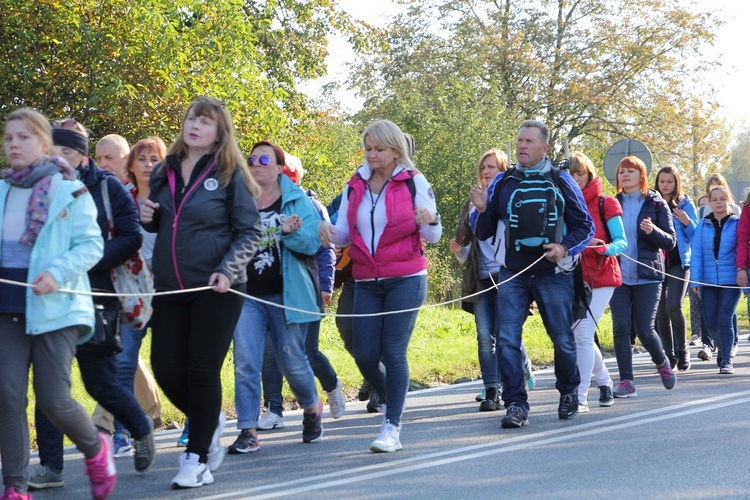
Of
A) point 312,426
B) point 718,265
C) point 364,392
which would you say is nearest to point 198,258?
point 312,426

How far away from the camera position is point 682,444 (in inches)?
282

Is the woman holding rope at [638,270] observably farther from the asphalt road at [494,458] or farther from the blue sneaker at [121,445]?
the blue sneaker at [121,445]

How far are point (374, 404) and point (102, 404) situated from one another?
11.0 ft

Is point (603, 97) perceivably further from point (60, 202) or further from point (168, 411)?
point (60, 202)

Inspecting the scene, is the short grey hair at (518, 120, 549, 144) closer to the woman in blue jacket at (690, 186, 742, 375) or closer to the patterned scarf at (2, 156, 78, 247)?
the patterned scarf at (2, 156, 78, 247)

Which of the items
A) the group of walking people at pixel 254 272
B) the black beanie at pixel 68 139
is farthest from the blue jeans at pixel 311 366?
the black beanie at pixel 68 139

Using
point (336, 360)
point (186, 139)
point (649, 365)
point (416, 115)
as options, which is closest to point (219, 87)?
point (336, 360)

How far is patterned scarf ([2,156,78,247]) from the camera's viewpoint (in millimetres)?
5375

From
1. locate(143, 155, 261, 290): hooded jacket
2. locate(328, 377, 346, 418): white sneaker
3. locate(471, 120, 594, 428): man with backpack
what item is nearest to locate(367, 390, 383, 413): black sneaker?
locate(328, 377, 346, 418): white sneaker

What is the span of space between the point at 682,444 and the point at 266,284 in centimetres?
272

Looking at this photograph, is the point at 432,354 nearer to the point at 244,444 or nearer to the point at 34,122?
the point at 244,444

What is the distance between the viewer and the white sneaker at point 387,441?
718 cm

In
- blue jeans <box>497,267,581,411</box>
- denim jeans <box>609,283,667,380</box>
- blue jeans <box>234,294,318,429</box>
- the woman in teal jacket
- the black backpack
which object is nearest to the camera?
the woman in teal jacket

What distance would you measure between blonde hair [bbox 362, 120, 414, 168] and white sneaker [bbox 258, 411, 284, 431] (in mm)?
2226
